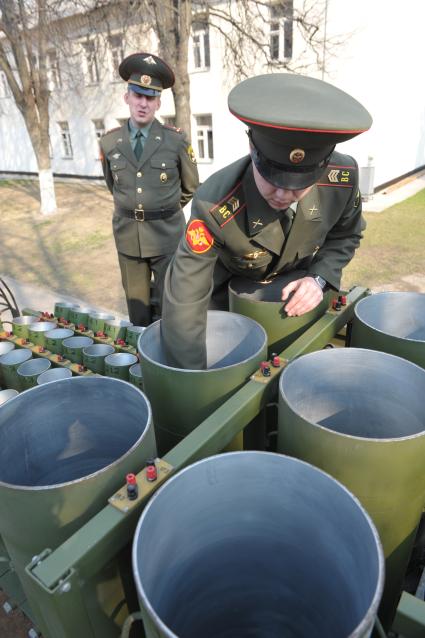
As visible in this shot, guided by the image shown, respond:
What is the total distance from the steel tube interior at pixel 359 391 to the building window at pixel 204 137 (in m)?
12.6

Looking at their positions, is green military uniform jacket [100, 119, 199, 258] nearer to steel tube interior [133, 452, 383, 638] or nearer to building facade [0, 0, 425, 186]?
steel tube interior [133, 452, 383, 638]

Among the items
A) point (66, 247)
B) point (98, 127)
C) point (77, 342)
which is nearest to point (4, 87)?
point (98, 127)

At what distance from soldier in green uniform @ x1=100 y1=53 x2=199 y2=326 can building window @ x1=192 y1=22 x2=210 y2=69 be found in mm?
9985

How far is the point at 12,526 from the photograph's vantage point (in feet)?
3.58

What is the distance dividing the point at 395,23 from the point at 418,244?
6.47m

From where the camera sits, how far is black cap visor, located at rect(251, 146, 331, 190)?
4.32ft

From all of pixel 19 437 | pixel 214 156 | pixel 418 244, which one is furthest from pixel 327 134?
pixel 214 156

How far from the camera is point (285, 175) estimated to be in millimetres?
1319

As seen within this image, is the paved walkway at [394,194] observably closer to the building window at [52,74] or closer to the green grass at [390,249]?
the green grass at [390,249]

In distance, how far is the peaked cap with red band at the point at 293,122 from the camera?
120 cm

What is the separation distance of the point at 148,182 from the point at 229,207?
225 centimetres

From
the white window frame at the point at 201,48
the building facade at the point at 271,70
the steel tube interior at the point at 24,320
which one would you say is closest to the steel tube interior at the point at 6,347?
the steel tube interior at the point at 24,320

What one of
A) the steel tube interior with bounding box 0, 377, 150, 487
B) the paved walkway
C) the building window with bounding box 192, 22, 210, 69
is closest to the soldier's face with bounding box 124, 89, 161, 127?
the steel tube interior with bounding box 0, 377, 150, 487

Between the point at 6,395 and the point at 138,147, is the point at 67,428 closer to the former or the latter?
the point at 6,395
